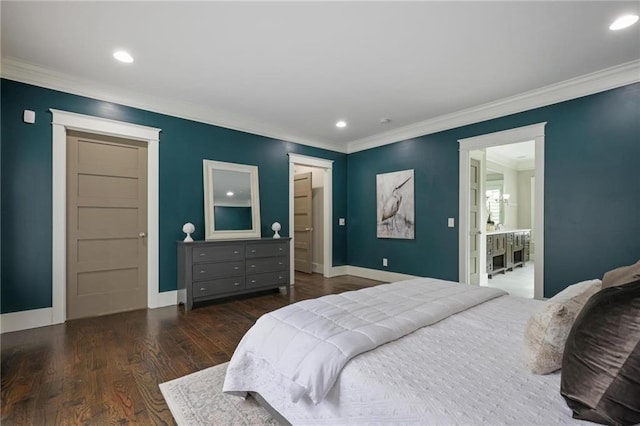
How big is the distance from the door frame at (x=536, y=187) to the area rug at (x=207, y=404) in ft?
11.5

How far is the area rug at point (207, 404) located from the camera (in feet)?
5.43

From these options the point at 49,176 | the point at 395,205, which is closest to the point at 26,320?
the point at 49,176

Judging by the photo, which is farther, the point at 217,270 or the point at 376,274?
the point at 376,274

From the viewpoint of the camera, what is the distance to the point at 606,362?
2.86 ft

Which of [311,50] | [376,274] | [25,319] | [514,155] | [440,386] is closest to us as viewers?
[440,386]

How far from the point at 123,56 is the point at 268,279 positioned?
3.08 meters

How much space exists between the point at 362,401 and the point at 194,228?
3468 millimetres

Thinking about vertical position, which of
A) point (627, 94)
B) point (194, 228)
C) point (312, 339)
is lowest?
point (312, 339)

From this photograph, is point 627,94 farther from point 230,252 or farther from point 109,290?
point 109,290

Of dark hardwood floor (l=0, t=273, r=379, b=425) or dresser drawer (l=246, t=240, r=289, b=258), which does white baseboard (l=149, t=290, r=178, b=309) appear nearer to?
dark hardwood floor (l=0, t=273, r=379, b=425)

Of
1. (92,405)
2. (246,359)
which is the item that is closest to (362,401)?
(246,359)

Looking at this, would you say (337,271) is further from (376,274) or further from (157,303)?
(157,303)

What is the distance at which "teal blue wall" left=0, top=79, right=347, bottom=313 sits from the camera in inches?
116

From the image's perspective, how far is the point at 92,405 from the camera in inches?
70.4
